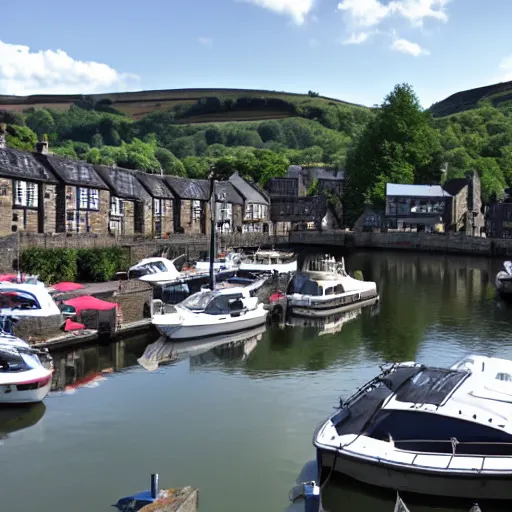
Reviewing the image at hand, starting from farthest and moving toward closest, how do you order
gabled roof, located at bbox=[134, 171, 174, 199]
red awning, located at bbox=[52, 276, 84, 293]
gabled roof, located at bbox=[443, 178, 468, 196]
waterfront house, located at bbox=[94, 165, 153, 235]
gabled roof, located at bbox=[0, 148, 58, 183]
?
gabled roof, located at bbox=[443, 178, 468, 196]
gabled roof, located at bbox=[134, 171, 174, 199]
waterfront house, located at bbox=[94, 165, 153, 235]
gabled roof, located at bbox=[0, 148, 58, 183]
red awning, located at bbox=[52, 276, 84, 293]

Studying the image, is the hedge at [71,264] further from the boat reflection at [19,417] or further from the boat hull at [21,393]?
the boat reflection at [19,417]

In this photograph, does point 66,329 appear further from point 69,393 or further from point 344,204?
point 344,204

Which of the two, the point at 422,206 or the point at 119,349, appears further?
the point at 422,206

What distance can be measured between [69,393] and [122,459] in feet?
23.2

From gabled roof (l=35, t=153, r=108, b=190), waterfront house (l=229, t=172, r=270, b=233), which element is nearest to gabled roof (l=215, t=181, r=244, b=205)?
waterfront house (l=229, t=172, r=270, b=233)

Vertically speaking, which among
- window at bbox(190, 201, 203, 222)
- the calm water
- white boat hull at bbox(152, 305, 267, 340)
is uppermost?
window at bbox(190, 201, 203, 222)

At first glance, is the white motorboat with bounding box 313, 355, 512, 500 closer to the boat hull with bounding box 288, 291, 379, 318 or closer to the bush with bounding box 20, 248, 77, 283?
the boat hull with bounding box 288, 291, 379, 318

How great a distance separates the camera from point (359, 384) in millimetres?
Result: 29250

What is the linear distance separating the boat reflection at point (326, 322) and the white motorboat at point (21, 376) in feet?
64.6

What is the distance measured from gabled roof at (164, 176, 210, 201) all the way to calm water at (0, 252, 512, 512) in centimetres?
4483

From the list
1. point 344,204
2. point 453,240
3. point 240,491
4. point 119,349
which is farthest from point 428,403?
point 344,204

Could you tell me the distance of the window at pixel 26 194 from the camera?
57.4m

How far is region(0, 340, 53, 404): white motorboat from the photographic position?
24234 mm

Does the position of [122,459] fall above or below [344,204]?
below
